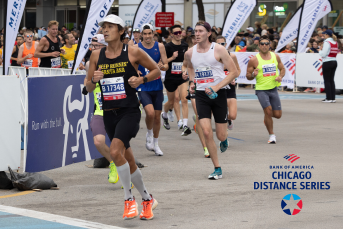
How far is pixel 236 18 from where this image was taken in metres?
19.1

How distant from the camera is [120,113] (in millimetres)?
5492

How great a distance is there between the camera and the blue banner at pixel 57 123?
6836mm

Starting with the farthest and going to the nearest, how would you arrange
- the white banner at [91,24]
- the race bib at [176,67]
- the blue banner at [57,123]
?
1. the race bib at [176,67]
2. the white banner at [91,24]
3. the blue banner at [57,123]

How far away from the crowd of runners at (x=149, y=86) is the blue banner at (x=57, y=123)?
0.61m

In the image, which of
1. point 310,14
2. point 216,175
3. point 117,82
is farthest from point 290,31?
point 117,82

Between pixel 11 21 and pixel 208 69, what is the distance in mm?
4457

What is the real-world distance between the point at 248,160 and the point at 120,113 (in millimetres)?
3610

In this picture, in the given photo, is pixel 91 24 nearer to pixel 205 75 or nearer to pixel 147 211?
pixel 205 75

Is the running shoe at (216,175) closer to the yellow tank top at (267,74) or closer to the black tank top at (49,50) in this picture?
the yellow tank top at (267,74)

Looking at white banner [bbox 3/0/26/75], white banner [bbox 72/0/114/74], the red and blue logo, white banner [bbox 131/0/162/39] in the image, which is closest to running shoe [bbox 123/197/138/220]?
the red and blue logo

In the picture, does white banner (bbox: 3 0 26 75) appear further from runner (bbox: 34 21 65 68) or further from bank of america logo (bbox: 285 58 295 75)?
bank of america logo (bbox: 285 58 295 75)

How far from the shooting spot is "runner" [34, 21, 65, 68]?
12.3 metres

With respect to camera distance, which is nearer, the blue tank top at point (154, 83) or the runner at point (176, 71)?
the blue tank top at point (154, 83)

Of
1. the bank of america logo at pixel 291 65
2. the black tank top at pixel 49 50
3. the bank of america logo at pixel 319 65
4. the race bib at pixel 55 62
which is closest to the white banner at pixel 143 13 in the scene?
the bank of america logo at pixel 291 65
